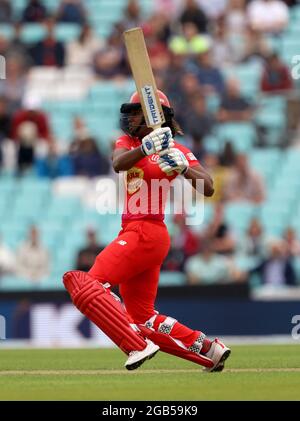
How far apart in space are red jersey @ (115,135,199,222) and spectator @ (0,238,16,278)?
7.95 meters

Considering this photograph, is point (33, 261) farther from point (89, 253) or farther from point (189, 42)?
point (189, 42)

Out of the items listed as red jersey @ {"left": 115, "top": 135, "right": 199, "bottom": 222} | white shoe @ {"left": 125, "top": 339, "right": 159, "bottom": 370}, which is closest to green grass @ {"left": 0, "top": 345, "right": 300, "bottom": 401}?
white shoe @ {"left": 125, "top": 339, "right": 159, "bottom": 370}

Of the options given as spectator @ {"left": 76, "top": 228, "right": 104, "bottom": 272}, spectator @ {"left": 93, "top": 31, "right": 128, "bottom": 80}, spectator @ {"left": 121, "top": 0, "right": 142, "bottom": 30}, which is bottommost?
spectator @ {"left": 76, "top": 228, "right": 104, "bottom": 272}

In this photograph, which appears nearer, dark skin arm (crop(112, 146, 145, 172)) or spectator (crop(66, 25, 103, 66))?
dark skin arm (crop(112, 146, 145, 172))

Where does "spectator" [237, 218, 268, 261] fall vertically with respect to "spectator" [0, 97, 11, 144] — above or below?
below

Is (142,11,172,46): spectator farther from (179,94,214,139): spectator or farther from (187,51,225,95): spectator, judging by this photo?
(179,94,214,139): spectator

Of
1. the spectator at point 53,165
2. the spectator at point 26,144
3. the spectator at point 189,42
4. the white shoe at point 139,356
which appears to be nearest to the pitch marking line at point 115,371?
the white shoe at point 139,356

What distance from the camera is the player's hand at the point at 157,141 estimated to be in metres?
8.70

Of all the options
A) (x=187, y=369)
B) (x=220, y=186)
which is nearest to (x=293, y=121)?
(x=220, y=186)

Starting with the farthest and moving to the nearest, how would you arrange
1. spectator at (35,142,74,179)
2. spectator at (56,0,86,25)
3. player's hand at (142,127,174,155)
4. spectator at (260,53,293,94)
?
spectator at (56,0,86,25), spectator at (260,53,293,94), spectator at (35,142,74,179), player's hand at (142,127,174,155)

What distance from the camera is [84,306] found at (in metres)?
8.84

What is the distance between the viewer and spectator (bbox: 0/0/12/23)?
21.0m

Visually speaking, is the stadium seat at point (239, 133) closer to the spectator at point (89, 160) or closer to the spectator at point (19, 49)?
the spectator at point (89, 160)

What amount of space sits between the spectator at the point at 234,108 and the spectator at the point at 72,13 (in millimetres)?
3072
